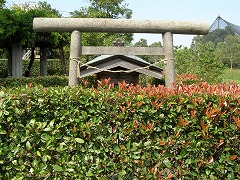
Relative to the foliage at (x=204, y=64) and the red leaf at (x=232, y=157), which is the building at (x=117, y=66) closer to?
the red leaf at (x=232, y=157)

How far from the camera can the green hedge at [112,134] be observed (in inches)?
93.0

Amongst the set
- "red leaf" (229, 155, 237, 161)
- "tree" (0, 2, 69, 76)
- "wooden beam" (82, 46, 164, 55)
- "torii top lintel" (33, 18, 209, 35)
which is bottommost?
"red leaf" (229, 155, 237, 161)

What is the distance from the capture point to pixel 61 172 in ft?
7.89

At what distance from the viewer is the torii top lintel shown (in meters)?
3.72

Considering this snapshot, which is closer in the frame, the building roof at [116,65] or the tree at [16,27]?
the building roof at [116,65]

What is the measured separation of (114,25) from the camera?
3768 millimetres

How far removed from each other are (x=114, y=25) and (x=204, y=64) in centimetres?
699

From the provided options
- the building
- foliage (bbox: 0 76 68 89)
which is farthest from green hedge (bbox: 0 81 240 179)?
foliage (bbox: 0 76 68 89)

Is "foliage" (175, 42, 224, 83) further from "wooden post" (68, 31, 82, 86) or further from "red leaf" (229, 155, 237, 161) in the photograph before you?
"red leaf" (229, 155, 237, 161)

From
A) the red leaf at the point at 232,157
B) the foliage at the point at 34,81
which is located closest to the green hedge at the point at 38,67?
the foliage at the point at 34,81

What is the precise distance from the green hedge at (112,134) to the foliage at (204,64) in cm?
694

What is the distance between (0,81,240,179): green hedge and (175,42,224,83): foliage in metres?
6.94

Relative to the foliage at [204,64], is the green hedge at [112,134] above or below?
below

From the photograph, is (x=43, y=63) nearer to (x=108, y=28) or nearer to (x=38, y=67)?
(x=38, y=67)
